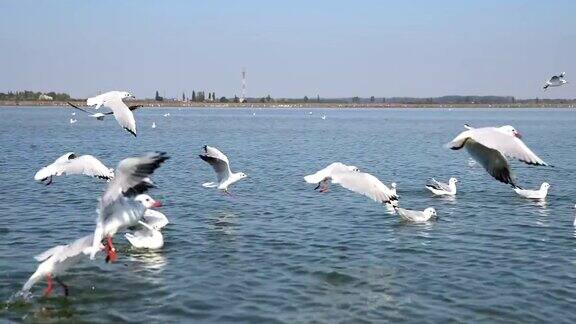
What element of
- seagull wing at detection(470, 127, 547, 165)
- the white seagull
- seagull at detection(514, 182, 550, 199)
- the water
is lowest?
the water

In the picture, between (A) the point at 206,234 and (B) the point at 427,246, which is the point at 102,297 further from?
(B) the point at 427,246

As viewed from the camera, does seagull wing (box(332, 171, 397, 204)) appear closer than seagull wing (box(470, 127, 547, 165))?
No

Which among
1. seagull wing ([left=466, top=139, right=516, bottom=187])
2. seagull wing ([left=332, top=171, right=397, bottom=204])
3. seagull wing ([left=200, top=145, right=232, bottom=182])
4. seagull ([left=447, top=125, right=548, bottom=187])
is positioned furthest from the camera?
seagull wing ([left=200, top=145, right=232, bottom=182])

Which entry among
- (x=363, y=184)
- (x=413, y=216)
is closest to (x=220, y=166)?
(x=413, y=216)

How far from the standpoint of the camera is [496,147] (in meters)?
9.85

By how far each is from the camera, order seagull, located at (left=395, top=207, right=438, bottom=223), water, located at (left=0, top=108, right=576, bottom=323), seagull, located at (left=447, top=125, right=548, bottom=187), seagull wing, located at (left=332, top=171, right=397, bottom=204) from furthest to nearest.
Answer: seagull, located at (left=395, top=207, right=438, bottom=223) → seagull wing, located at (left=332, top=171, right=397, bottom=204) → seagull, located at (left=447, top=125, right=548, bottom=187) → water, located at (left=0, top=108, right=576, bottom=323)

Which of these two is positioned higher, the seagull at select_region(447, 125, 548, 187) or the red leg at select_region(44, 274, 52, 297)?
the seagull at select_region(447, 125, 548, 187)

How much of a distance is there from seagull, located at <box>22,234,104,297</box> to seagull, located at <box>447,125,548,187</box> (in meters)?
5.22

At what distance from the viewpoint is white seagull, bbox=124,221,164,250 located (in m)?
11.8

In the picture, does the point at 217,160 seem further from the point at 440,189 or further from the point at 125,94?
the point at 440,189

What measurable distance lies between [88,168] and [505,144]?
7.63 m

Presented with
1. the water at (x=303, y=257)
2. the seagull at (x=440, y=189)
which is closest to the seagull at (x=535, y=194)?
the water at (x=303, y=257)

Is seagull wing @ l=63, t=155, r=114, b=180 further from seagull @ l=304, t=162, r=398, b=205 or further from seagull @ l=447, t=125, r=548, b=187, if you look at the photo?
seagull @ l=447, t=125, r=548, b=187

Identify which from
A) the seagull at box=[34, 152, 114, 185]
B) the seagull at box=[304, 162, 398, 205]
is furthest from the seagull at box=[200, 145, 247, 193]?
the seagull at box=[304, 162, 398, 205]
